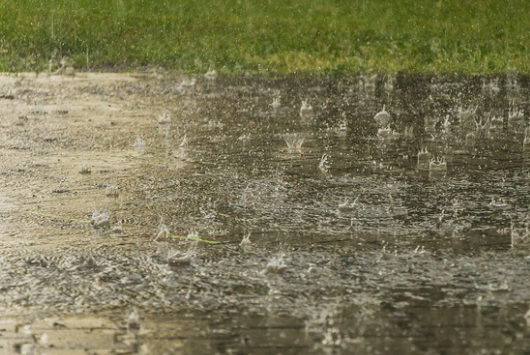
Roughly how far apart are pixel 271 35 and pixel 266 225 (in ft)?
38.9

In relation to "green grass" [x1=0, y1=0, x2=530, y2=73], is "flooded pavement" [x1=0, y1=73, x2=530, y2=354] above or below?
below

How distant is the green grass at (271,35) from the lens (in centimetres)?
1764

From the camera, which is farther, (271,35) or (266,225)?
(271,35)

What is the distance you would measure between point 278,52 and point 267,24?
2127 mm

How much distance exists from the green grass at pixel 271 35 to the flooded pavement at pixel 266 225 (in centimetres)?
324

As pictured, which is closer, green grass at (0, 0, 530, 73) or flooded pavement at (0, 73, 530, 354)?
flooded pavement at (0, 73, 530, 354)

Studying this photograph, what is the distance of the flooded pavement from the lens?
569 cm

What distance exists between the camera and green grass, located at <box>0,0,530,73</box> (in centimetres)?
1764

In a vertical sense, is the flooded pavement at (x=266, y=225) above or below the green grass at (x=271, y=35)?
below

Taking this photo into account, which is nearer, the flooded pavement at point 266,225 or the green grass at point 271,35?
the flooded pavement at point 266,225

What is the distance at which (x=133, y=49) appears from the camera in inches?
731

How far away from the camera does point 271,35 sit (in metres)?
19.5

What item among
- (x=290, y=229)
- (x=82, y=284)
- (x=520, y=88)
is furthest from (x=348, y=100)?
(x=82, y=284)

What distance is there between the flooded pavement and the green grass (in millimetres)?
3244
